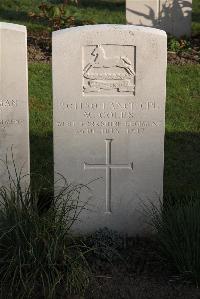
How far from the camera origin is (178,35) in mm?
11688

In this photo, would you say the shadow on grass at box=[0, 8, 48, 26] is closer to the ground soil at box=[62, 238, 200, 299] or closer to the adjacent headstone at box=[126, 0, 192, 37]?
the adjacent headstone at box=[126, 0, 192, 37]

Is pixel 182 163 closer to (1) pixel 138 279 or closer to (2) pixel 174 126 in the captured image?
(2) pixel 174 126

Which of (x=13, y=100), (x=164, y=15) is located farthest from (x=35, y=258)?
(x=164, y=15)

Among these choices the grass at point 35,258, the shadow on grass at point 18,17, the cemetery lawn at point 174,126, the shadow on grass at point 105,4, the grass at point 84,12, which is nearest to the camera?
the grass at point 35,258

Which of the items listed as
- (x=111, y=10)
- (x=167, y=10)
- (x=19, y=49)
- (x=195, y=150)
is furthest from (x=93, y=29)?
(x=111, y=10)

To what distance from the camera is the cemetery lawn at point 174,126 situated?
7.18 meters

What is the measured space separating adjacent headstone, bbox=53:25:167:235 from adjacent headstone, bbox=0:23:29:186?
0.79 ft

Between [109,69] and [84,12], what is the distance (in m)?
8.00

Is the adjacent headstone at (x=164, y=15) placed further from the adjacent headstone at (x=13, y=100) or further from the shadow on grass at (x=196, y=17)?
the adjacent headstone at (x=13, y=100)

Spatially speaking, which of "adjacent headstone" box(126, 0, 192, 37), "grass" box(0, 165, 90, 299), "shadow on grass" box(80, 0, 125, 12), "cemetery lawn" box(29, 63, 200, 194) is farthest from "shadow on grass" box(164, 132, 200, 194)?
"shadow on grass" box(80, 0, 125, 12)

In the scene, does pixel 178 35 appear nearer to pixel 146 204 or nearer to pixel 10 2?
pixel 10 2

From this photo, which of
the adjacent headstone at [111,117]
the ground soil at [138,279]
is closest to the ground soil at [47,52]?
the adjacent headstone at [111,117]

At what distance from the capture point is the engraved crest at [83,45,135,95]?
5.52 m

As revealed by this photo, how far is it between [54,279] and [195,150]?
3.43 meters
